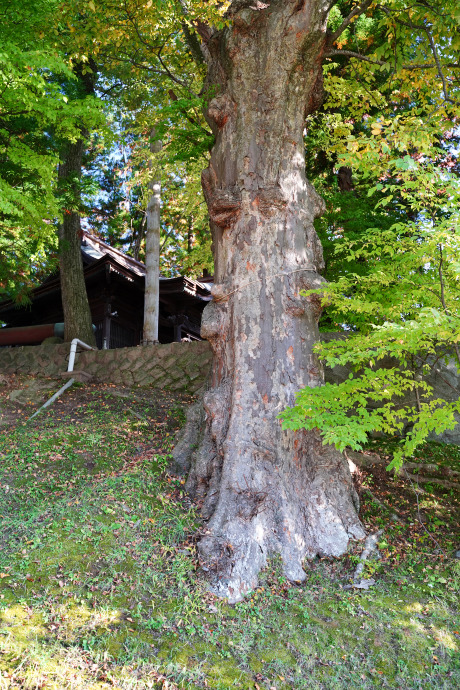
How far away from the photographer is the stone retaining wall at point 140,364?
825cm

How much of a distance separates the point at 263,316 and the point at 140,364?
14.9 ft

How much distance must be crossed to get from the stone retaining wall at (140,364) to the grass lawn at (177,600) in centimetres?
297

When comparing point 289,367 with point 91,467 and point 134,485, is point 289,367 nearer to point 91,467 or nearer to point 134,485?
point 134,485

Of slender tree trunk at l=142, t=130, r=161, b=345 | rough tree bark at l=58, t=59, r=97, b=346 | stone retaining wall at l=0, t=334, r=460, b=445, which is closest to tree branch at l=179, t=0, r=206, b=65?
rough tree bark at l=58, t=59, r=97, b=346

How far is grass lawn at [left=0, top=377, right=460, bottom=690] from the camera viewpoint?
3051mm

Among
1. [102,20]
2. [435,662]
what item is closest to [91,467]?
[435,662]

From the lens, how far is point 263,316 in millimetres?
4770

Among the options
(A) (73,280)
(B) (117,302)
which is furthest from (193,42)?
(B) (117,302)

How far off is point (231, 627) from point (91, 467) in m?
2.59

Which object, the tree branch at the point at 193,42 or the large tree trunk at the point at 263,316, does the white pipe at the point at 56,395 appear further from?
the tree branch at the point at 193,42

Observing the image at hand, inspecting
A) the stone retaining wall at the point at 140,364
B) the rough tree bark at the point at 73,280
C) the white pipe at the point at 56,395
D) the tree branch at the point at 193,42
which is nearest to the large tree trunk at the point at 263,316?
the tree branch at the point at 193,42

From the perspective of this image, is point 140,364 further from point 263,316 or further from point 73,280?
point 263,316

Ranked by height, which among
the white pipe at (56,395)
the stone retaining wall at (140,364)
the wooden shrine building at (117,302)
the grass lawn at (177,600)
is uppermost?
the wooden shrine building at (117,302)

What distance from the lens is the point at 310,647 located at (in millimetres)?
3371
